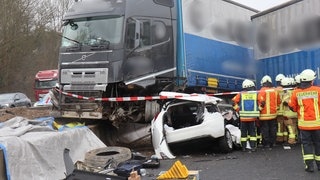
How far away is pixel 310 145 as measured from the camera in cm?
736

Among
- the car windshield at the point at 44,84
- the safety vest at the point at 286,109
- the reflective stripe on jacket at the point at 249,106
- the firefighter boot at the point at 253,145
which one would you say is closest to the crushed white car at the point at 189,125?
the firefighter boot at the point at 253,145

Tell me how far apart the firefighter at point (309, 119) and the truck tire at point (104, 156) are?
2951mm

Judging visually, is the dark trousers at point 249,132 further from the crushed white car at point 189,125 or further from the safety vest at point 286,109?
the safety vest at point 286,109

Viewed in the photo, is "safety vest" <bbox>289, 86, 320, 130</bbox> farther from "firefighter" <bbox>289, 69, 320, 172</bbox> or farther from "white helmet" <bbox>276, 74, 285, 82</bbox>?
"white helmet" <bbox>276, 74, 285, 82</bbox>

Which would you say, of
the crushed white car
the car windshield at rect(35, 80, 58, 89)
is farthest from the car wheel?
the car windshield at rect(35, 80, 58, 89)

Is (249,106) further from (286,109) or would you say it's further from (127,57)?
(127,57)

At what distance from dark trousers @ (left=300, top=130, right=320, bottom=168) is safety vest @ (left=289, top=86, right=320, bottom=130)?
Result: 10 centimetres

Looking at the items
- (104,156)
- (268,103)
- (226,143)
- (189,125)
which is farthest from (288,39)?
(104,156)

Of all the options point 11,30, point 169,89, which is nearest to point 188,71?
point 169,89

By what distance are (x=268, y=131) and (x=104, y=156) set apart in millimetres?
4001

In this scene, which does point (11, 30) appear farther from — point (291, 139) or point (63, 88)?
point (291, 139)

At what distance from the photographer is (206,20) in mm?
12469

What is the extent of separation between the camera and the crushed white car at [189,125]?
9.19 meters

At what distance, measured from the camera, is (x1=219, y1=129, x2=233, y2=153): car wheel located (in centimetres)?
961
